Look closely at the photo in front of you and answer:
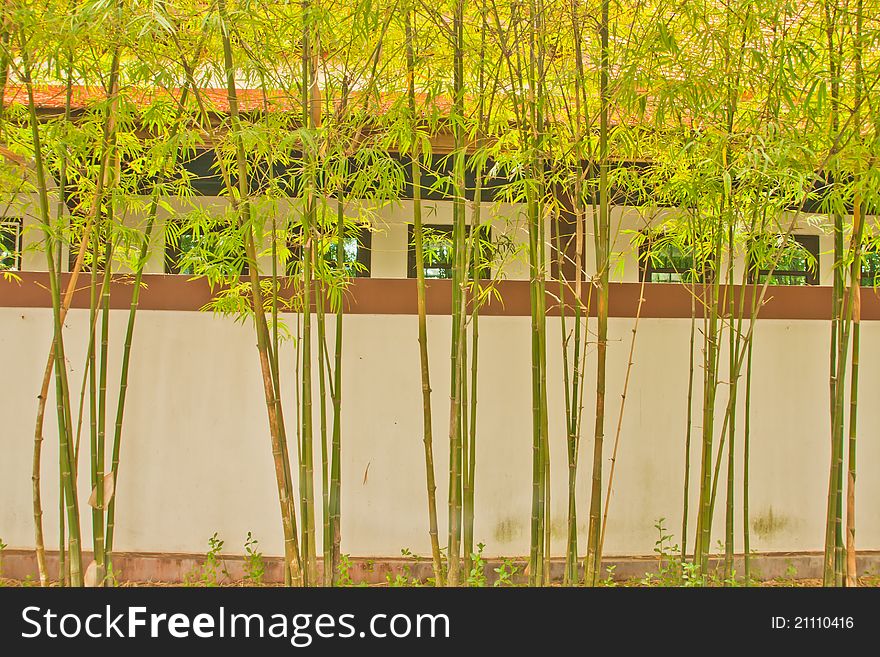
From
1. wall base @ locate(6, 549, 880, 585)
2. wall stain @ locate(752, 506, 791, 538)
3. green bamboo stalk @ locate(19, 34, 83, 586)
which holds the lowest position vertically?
wall base @ locate(6, 549, 880, 585)

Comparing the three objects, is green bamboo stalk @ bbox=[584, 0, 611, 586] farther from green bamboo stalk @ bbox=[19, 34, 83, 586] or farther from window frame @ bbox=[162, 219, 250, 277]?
green bamboo stalk @ bbox=[19, 34, 83, 586]

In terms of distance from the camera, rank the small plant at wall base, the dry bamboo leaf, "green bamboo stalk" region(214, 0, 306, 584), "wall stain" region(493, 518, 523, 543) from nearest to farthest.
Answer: "green bamboo stalk" region(214, 0, 306, 584) < the dry bamboo leaf < the small plant at wall base < "wall stain" region(493, 518, 523, 543)

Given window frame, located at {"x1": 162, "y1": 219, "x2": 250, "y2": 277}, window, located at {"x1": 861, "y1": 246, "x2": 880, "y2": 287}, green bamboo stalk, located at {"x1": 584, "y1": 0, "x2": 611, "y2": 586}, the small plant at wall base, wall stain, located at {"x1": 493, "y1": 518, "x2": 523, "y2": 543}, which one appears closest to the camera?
green bamboo stalk, located at {"x1": 584, "y1": 0, "x2": 611, "y2": 586}

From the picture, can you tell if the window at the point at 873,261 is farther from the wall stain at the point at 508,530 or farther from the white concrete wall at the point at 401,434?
the wall stain at the point at 508,530

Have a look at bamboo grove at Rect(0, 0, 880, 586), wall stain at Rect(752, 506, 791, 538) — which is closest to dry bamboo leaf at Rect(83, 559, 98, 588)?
bamboo grove at Rect(0, 0, 880, 586)

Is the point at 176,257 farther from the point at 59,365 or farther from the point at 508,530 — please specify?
the point at 508,530

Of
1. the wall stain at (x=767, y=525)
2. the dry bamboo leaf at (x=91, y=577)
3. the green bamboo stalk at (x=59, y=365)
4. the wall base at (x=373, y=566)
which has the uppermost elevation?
the green bamboo stalk at (x=59, y=365)

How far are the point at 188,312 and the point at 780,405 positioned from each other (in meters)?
2.93

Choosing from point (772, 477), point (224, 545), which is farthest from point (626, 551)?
point (224, 545)

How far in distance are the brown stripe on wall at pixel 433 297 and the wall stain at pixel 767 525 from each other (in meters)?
0.99

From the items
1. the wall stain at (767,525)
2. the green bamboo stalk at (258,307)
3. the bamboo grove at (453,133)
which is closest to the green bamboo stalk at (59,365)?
the bamboo grove at (453,133)

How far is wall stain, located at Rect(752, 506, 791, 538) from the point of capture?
11.5ft

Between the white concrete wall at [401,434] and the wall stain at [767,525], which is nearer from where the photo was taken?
the white concrete wall at [401,434]

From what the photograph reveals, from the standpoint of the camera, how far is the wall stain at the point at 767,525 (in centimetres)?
351
